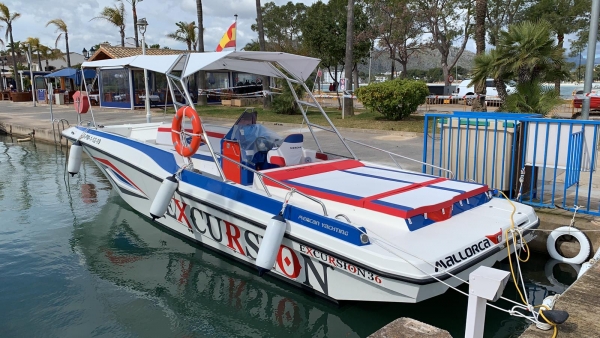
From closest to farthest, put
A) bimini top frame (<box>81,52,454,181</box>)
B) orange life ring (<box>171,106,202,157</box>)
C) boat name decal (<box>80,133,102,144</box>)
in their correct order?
orange life ring (<box>171,106,202,157</box>), bimini top frame (<box>81,52,454,181</box>), boat name decal (<box>80,133,102,144</box>)

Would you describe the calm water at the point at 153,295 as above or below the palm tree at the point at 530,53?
below

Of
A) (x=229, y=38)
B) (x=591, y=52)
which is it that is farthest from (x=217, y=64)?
(x=591, y=52)

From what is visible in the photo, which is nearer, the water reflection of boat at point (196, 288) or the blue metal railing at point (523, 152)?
the water reflection of boat at point (196, 288)

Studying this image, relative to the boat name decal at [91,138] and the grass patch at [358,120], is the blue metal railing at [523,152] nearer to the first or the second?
the boat name decal at [91,138]

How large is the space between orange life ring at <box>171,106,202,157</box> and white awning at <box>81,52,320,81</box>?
0.48 meters

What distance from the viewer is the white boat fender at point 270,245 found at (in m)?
4.39

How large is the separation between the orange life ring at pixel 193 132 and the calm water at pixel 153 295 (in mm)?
1484

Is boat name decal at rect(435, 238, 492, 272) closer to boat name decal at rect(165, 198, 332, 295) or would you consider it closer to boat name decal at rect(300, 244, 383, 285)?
boat name decal at rect(300, 244, 383, 285)

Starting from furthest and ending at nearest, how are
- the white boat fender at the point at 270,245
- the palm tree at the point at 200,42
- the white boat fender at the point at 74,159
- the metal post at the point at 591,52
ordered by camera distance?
the palm tree at the point at 200,42 → the metal post at the point at 591,52 → the white boat fender at the point at 74,159 → the white boat fender at the point at 270,245

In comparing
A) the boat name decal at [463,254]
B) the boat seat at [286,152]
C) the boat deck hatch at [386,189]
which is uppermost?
the boat seat at [286,152]

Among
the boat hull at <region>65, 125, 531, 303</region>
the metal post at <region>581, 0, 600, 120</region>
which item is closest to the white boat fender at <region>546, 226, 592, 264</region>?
the boat hull at <region>65, 125, 531, 303</region>

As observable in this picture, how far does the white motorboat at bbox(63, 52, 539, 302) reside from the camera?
161 inches

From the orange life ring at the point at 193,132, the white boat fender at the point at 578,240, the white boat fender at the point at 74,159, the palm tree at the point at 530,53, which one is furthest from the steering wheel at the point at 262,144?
the palm tree at the point at 530,53

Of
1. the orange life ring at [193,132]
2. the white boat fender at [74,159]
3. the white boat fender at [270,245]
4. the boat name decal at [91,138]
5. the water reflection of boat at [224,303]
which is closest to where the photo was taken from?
the white boat fender at [270,245]
